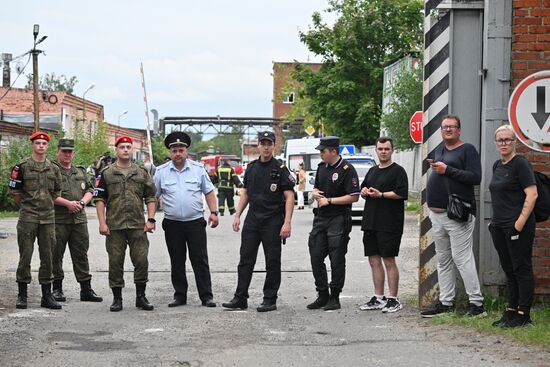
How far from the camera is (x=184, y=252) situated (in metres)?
11.3

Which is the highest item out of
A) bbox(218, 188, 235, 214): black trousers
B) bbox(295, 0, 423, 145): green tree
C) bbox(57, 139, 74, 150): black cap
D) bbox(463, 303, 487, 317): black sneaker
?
bbox(295, 0, 423, 145): green tree

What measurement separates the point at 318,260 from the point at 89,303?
8.96 feet

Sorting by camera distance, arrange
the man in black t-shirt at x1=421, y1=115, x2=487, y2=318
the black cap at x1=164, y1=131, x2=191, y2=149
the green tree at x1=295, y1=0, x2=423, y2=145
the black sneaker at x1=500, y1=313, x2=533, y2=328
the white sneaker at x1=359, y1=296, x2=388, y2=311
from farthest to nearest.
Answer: the green tree at x1=295, y1=0, x2=423, y2=145
the black cap at x1=164, y1=131, x2=191, y2=149
the white sneaker at x1=359, y1=296, x2=388, y2=311
the man in black t-shirt at x1=421, y1=115, x2=487, y2=318
the black sneaker at x1=500, y1=313, x2=533, y2=328

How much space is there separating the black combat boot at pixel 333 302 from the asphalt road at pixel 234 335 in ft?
0.29

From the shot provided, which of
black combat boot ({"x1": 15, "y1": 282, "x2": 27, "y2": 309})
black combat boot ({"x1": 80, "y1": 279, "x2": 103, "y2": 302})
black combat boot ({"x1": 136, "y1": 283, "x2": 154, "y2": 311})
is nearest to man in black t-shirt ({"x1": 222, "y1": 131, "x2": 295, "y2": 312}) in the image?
black combat boot ({"x1": 136, "y1": 283, "x2": 154, "y2": 311})

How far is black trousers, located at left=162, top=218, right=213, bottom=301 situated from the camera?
11203 mm

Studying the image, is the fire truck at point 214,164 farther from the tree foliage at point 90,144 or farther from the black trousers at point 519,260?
the black trousers at point 519,260

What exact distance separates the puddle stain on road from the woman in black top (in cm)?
341

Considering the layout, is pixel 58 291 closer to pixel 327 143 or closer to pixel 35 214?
pixel 35 214

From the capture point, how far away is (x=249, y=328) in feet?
30.6

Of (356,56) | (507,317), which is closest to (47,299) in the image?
(507,317)

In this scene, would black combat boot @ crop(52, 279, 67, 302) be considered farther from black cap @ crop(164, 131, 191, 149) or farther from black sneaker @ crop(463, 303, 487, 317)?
black sneaker @ crop(463, 303, 487, 317)

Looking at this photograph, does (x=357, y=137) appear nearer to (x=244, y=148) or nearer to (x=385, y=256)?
(x=385, y=256)

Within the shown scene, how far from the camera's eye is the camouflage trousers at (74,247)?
1148cm
